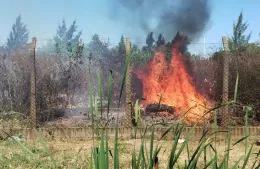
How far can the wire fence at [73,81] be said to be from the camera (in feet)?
33.3

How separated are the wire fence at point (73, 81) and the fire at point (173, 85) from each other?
286 millimetres

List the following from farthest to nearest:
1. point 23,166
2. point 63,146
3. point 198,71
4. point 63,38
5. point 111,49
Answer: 1. point 63,38
2. point 111,49
3. point 198,71
4. point 63,146
5. point 23,166

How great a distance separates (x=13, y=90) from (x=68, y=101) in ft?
5.95

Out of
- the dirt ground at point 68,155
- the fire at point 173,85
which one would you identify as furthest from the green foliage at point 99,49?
the dirt ground at point 68,155

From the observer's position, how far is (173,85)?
10.5 metres

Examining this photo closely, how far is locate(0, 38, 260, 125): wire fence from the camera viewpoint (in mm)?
10164

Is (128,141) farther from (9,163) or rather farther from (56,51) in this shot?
(56,51)

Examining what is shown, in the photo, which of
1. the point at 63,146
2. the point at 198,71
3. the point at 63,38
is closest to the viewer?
the point at 63,146

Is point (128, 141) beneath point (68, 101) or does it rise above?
beneath

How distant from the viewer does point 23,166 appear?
582cm

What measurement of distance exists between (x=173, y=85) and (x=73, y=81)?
11.5ft

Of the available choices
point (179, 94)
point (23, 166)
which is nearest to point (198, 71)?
point (179, 94)

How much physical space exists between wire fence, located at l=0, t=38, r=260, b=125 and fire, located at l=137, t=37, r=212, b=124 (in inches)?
11.3

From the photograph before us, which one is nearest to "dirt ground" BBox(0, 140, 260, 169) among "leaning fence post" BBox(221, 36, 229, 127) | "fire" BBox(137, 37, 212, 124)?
"leaning fence post" BBox(221, 36, 229, 127)
